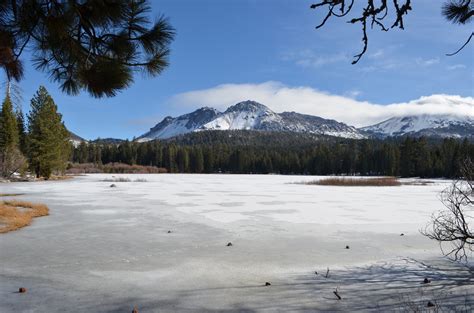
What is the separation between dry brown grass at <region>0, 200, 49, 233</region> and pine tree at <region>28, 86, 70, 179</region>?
34877 mm

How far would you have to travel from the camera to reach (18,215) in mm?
13594

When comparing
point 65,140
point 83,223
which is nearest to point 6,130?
point 65,140

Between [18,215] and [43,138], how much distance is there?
128ft

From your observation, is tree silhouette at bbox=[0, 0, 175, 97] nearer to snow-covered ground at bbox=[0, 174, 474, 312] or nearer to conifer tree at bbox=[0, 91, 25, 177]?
snow-covered ground at bbox=[0, 174, 474, 312]

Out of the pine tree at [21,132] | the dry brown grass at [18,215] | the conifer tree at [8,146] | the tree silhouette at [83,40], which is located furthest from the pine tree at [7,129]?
the tree silhouette at [83,40]

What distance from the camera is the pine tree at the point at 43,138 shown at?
48.1 meters

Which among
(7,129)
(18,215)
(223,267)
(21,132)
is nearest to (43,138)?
(7,129)

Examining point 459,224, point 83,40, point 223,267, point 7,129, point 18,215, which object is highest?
point 7,129

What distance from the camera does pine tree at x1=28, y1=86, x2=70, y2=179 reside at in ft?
158

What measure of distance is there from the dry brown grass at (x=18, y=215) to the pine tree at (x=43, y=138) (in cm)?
3488

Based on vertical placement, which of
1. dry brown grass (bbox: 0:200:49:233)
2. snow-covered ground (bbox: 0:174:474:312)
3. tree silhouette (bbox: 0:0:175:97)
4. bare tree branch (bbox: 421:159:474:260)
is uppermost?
tree silhouette (bbox: 0:0:175:97)

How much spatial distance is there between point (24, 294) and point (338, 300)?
458 centimetres

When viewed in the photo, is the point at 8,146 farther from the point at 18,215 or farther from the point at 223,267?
the point at 223,267

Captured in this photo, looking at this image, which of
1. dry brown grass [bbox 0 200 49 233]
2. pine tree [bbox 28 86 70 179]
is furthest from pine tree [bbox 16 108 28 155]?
dry brown grass [bbox 0 200 49 233]
